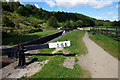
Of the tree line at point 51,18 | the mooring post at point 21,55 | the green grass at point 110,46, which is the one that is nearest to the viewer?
the mooring post at point 21,55

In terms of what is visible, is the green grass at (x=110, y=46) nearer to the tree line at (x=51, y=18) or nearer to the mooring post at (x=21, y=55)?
the mooring post at (x=21, y=55)

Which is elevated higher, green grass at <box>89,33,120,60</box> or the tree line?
the tree line

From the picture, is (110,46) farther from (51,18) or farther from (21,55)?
(51,18)

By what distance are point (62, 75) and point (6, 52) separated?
485 centimetres

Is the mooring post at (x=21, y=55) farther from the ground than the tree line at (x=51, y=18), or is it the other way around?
the tree line at (x=51, y=18)

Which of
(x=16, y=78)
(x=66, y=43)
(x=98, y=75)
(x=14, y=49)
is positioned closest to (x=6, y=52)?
(x=14, y=49)

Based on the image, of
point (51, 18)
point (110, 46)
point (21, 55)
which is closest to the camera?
point (21, 55)

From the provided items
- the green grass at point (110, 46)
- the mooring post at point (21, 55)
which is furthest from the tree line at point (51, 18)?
the green grass at point (110, 46)

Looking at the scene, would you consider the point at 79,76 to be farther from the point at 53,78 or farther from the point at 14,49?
the point at 14,49

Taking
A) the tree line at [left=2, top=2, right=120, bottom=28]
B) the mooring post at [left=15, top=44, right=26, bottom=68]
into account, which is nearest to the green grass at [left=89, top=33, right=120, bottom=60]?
the mooring post at [left=15, top=44, right=26, bottom=68]

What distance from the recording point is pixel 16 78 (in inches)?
179

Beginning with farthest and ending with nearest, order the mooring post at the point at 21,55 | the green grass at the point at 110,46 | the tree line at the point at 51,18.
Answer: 1. the tree line at the point at 51,18
2. the green grass at the point at 110,46
3. the mooring post at the point at 21,55

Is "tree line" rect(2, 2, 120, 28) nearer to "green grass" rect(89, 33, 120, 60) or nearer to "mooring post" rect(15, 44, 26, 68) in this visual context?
"mooring post" rect(15, 44, 26, 68)

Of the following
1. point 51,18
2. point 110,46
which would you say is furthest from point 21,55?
point 51,18
